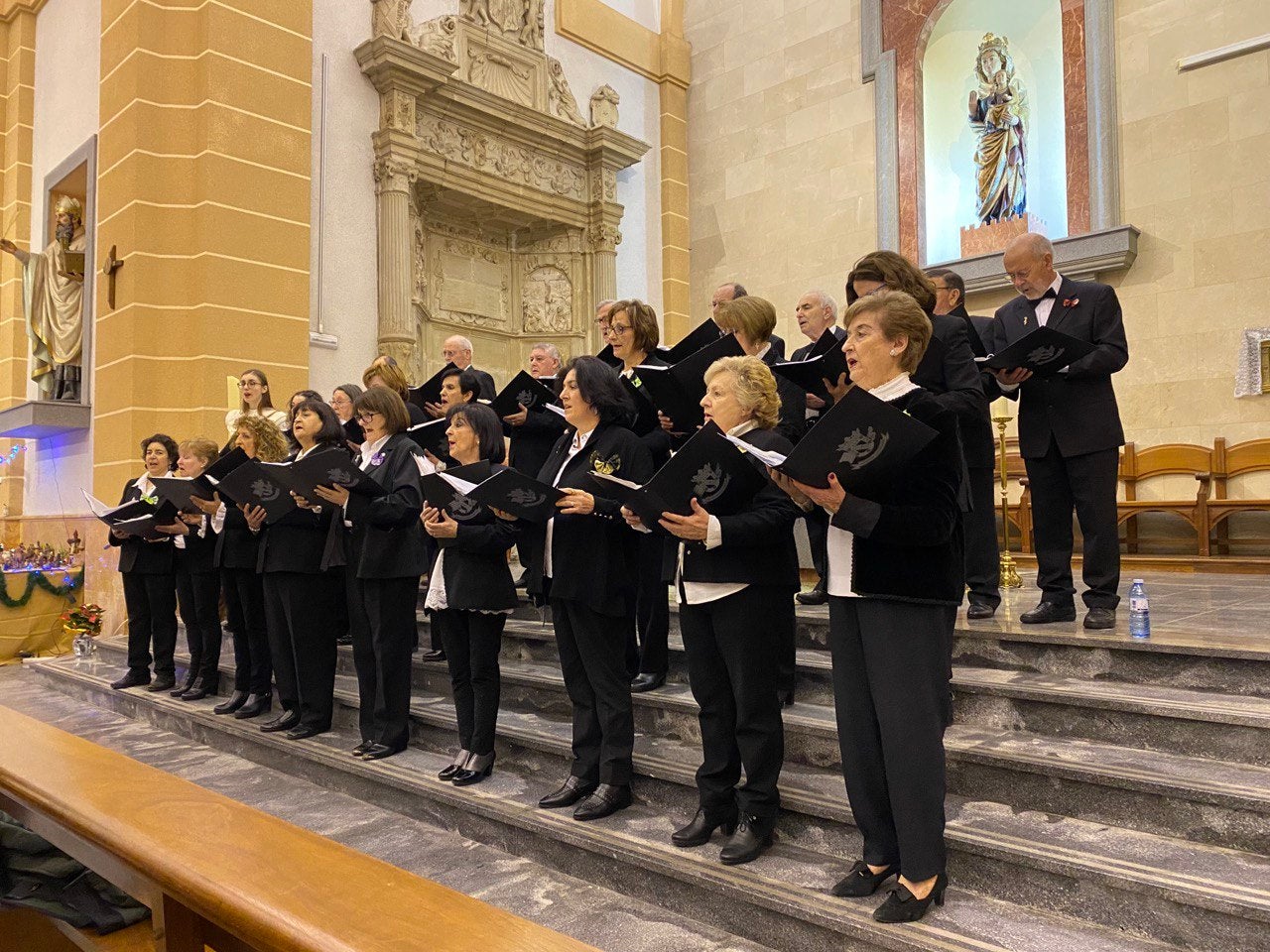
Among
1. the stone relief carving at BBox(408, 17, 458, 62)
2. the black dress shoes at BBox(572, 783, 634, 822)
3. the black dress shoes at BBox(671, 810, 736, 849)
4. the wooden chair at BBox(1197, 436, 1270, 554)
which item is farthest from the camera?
the stone relief carving at BBox(408, 17, 458, 62)

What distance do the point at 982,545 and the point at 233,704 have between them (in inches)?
144

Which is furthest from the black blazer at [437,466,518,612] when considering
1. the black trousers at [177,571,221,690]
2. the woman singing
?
the black trousers at [177,571,221,690]

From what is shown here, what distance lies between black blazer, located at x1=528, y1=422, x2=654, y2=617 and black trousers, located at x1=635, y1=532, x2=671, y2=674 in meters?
0.56

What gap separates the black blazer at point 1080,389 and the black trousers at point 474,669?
215 cm

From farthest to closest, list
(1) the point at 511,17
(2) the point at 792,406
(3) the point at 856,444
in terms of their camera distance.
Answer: (1) the point at 511,17, (2) the point at 792,406, (3) the point at 856,444

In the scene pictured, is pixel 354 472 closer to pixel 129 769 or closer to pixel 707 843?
pixel 707 843

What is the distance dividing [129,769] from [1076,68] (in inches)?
348

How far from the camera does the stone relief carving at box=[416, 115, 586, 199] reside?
8.71m

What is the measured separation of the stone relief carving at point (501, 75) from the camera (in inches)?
355

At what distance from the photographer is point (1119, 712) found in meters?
2.77

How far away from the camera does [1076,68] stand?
7973 mm

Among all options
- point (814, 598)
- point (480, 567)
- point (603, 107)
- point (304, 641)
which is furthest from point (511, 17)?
point (480, 567)

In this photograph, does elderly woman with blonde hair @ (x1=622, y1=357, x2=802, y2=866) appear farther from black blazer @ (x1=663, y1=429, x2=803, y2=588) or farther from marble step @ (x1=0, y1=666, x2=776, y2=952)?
marble step @ (x1=0, y1=666, x2=776, y2=952)

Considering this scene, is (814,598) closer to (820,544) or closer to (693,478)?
(820,544)
